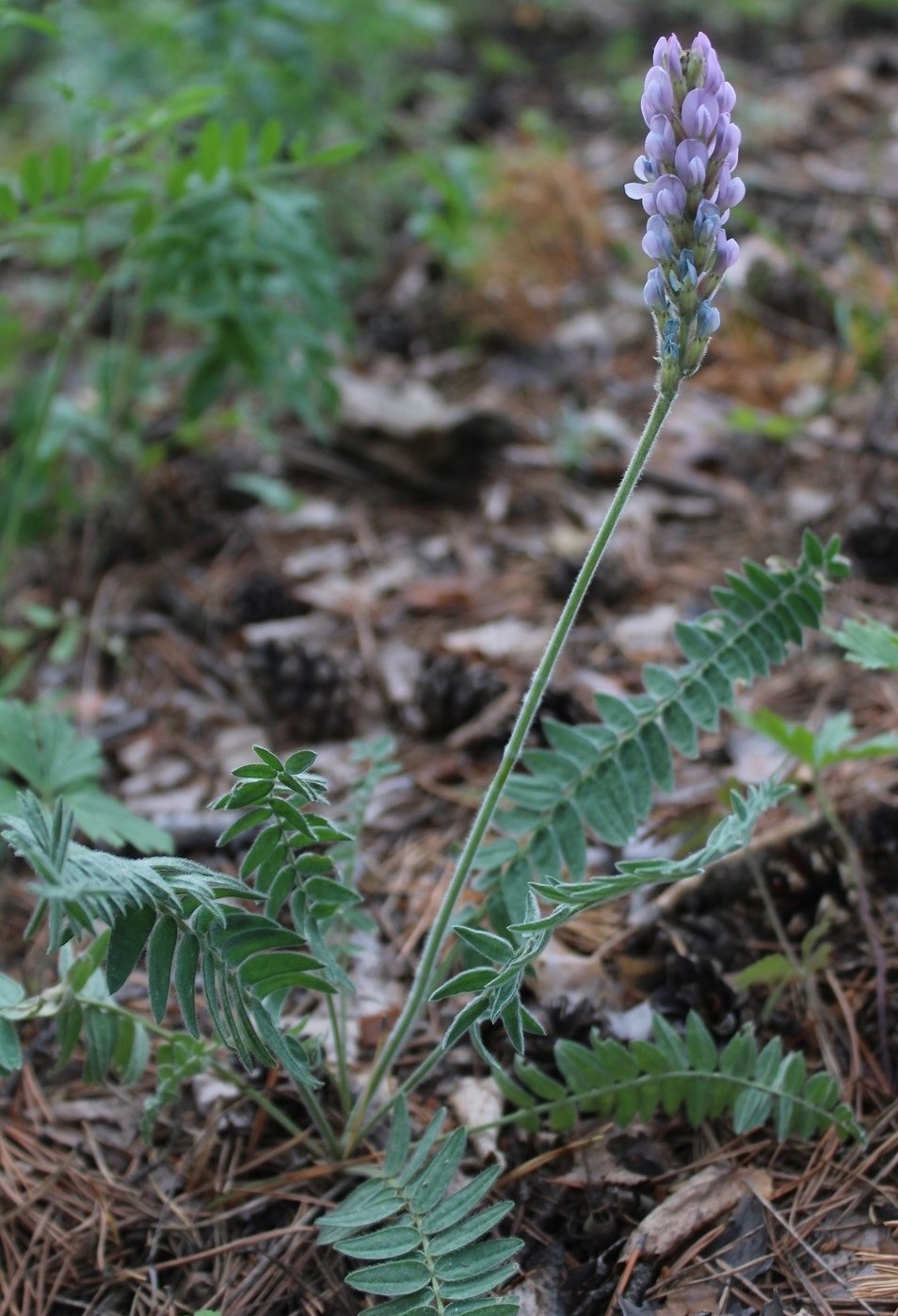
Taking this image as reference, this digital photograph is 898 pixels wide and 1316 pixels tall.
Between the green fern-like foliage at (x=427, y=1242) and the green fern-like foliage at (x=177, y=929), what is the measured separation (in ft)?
0.66

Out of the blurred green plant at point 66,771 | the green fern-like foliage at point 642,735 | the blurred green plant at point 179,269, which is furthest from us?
the blurred green plant at point 179,269

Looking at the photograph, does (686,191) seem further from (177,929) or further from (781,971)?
(781,971)

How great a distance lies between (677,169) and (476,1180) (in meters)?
1.21

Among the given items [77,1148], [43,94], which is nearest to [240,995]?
[77,1148]

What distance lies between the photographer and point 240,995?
1.42 meters

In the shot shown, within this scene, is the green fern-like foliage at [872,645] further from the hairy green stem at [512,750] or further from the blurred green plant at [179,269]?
the blurred green plant at [179,269]

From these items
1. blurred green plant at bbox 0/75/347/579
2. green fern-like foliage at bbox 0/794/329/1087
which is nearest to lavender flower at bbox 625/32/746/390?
green fern-like foliage at bbox 0/794/329/1087

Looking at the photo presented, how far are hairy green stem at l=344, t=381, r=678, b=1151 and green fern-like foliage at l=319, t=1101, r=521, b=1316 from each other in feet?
0.52

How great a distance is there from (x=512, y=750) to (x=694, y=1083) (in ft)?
1.87

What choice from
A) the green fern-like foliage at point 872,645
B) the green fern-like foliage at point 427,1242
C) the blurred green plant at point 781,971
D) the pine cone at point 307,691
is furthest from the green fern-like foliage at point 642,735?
the pine cone at point 307,691

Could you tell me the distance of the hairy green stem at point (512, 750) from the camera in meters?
1.33

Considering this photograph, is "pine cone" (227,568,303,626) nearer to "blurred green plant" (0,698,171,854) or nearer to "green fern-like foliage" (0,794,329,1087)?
"blurred green plant" (0,698,171,854)

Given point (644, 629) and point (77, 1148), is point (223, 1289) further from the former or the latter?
point (644, 629)

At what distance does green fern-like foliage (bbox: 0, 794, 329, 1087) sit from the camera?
4.17ft
